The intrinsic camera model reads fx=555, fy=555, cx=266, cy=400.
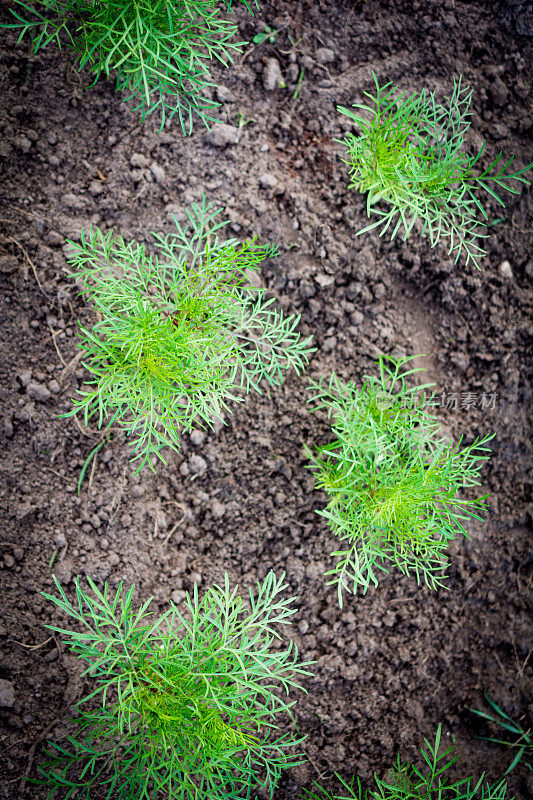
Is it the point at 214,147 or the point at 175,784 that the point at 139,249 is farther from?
the point at 175,784

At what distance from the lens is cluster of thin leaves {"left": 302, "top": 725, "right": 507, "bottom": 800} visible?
2.16 meters

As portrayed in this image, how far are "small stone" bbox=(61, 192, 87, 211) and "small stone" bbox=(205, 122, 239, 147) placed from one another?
0.55m

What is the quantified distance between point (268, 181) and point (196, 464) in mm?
1163

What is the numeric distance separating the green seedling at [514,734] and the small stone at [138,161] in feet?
8.61

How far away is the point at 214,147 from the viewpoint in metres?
2.20

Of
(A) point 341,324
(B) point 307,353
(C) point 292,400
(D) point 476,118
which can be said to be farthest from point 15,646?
(D) point 476,118

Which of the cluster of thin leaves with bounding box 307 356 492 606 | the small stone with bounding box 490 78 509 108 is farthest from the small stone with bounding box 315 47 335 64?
the cluster of thin leaves with bounding box 307 356 492 606

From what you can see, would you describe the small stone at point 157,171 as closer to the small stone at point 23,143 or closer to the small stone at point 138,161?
the small stone at point 138,161

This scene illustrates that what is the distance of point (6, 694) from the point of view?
197 centimetres

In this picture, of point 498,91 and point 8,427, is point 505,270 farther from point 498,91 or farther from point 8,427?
point 8,427

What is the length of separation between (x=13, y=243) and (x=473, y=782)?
288cm

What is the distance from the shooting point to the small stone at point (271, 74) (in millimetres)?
2232

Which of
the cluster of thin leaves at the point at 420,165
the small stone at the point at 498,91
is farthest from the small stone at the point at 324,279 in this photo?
the small stone at the point at 498,91

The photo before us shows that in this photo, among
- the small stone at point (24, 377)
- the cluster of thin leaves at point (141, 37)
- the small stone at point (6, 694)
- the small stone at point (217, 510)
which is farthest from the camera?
the small stone at point (217, 510)
